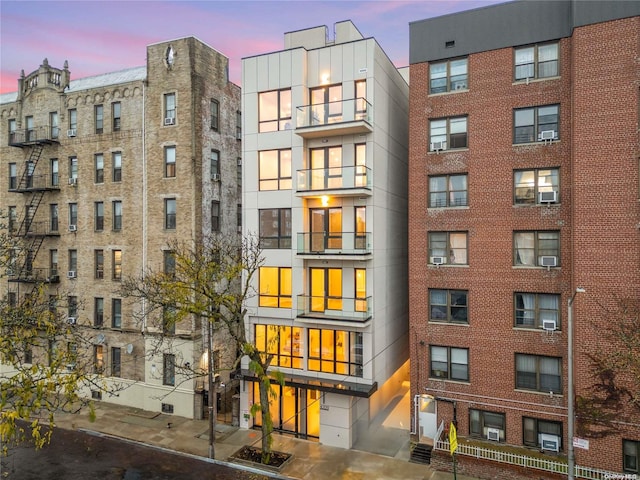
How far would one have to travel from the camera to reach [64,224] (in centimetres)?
3169

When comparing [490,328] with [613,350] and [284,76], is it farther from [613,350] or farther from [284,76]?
[284,76]

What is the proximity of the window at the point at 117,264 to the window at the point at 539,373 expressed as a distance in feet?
77.2

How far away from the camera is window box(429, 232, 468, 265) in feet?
74.6

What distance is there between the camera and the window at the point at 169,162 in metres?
28.3

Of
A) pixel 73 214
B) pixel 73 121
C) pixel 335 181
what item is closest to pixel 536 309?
pixel 335 181

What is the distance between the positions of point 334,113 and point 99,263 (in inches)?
722

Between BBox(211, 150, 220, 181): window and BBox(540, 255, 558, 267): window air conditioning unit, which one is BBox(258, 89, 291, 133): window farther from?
BBox(540, 255, 558, 267): window air conditioning unit

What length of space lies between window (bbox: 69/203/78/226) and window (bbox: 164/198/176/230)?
7.56 m

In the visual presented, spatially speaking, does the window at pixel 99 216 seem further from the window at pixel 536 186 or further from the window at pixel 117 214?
the window at pixel 536 186

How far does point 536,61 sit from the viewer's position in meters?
21.4

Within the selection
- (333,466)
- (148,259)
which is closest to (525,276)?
(333,466)

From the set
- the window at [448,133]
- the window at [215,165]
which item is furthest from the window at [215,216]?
the window at [448,133]

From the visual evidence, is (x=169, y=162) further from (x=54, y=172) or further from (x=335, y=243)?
(x=335, y=243)

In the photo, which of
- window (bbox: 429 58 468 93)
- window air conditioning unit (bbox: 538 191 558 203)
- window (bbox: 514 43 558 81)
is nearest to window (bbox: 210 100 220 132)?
window (bbox: 429 58 468 93)
